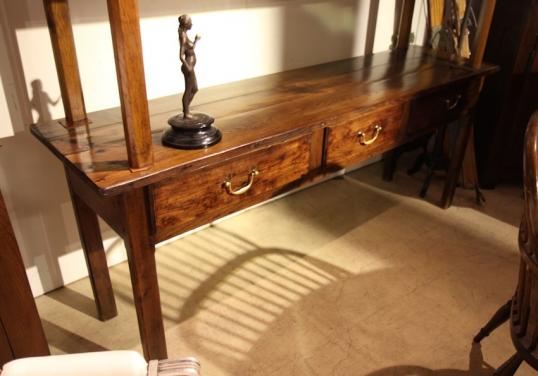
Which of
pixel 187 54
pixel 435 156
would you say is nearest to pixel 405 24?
pixel 435 156

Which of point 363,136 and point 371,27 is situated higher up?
point 371,27

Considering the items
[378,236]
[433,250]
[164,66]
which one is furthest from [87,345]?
[433,250]

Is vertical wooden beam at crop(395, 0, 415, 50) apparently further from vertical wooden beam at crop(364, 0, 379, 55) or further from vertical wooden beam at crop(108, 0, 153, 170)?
vertical wooden beam at crop(108, 0, 153, 170)

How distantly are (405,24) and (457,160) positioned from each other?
0.75 metres

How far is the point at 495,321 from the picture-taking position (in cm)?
154

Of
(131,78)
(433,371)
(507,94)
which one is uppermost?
(131,78)

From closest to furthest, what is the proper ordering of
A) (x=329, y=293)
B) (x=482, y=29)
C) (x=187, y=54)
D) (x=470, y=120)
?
(x=187, y=54) → (x=329, y=293) → (x=482, y=29) → (x=470, y=120)

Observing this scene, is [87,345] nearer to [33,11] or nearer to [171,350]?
[171,350]

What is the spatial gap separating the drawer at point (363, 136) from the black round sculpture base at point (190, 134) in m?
0.45

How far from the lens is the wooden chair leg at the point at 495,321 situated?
4.92 feet

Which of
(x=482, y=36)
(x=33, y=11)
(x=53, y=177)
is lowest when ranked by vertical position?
(x=53, y=177)

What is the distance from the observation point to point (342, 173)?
2.77 m

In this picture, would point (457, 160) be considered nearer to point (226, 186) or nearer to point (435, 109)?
point (435, 109)

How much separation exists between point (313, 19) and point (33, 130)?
135 cm
